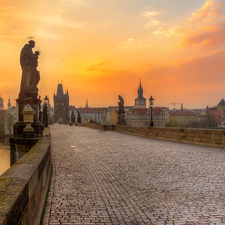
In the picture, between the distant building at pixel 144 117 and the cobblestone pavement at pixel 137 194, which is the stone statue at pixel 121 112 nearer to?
the cobblestone pavement at pixel 137 194

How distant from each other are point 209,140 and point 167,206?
10567mm

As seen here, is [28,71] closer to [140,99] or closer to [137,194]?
[137,194]

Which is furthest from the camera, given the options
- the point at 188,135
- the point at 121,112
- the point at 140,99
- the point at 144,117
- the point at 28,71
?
the point at 140,99

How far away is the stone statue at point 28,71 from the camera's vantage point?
11.3 m

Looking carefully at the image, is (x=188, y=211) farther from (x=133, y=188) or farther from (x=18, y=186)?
(x=18, y=186)

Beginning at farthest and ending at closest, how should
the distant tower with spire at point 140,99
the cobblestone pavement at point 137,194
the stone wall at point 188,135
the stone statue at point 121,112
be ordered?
1. the distant tower with spire at point 140,99
2. the stone statue at point 121,112
3. the stone wall at point 188,135
4. the cobblestone pavement at point 137,194

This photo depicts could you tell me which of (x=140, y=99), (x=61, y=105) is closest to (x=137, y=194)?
(x=61, y=105)

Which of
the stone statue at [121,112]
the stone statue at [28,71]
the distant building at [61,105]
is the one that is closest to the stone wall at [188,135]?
the stone statue at [28,71]

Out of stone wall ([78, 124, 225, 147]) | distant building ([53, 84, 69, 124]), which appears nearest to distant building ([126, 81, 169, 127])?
distant building ([53, 84, 69, 124])

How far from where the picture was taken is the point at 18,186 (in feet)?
8.44

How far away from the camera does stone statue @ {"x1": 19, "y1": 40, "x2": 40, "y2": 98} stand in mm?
11297

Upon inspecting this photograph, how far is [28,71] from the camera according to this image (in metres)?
11.4

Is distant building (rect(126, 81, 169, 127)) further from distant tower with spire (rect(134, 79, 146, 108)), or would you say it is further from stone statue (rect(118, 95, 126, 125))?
stone statue (rect(118, 95, 126, 125))

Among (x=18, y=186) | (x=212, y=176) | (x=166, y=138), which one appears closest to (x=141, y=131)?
(x=166, y=138)
